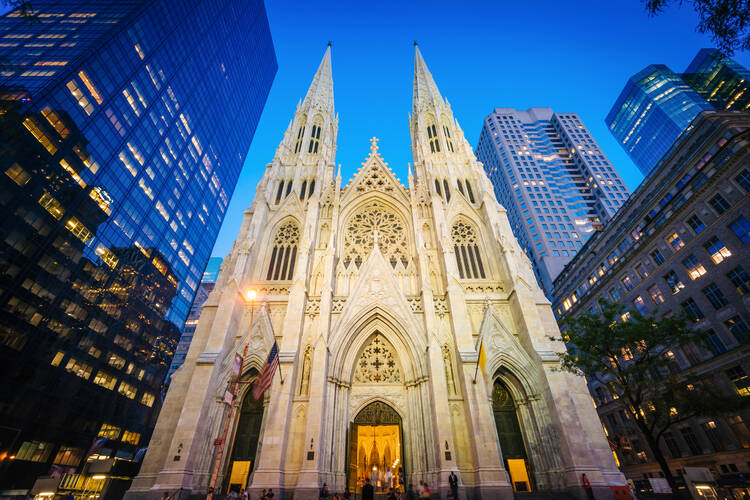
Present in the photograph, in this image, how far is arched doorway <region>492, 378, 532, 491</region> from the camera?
49.5 ft

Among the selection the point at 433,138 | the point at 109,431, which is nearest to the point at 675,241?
the point at 433,138

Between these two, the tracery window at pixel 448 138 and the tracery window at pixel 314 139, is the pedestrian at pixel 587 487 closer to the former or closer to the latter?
the tracery window at pixel 448 138

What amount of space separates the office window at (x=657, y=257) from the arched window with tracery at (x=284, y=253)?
29.5m

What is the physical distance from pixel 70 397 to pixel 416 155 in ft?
121

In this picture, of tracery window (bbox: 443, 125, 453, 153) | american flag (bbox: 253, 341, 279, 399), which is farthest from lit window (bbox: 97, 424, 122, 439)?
tracery window (bbox: 443, 125, 453, 153)

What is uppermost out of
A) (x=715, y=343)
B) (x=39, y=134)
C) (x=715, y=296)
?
(x=39, y=134)

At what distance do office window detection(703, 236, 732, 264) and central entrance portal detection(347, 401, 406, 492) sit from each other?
77.2ft

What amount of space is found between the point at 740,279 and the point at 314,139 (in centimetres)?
3223

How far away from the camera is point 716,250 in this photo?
71.4 ft

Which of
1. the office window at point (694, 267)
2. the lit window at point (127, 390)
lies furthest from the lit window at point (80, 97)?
the office window at point (694, 267)

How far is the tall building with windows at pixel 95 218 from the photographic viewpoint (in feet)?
77.8

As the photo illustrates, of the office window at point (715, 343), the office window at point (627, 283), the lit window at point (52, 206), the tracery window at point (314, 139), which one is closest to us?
the office window at point (715, 343)

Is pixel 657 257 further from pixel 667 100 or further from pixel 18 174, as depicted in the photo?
pixel 667 100

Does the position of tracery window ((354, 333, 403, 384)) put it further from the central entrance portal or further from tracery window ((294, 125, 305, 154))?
tracery window ((294, 125, 305, 154))
